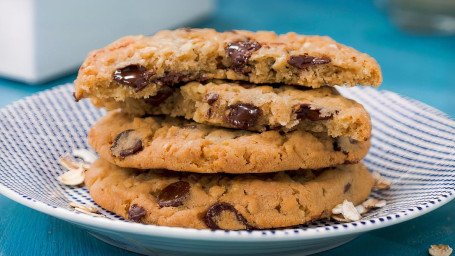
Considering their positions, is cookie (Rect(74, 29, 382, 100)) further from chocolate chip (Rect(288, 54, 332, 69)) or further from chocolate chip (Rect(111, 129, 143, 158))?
chocolate chip (Rect(111, 129, 143, 158))

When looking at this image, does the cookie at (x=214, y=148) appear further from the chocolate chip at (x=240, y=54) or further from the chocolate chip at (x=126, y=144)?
the chocolate chip at (x=240, y=54)

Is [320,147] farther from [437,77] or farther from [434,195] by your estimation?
[437,77]

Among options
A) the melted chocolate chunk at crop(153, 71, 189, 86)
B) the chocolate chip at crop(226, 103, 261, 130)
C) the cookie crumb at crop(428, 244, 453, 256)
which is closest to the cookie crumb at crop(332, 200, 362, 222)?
the cookie crumb at crop(428, 244, 453, 256)

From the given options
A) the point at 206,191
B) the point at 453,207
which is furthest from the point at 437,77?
the point at 206,191

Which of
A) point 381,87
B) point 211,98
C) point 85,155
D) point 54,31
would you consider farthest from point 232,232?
point 381,87

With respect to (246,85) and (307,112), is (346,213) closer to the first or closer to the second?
(307,112)

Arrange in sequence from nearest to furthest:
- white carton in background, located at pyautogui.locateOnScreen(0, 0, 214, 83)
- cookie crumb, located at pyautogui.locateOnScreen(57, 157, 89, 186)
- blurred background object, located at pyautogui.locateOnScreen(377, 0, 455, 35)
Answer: cookie crumb, located at pyautogui.locateOnScreen(57, 157, 89, 186) → white carton in background, located at pyautogui.locateOnScreen(0, 0, 214, 83) → blurred background object, located at pyautogui.locateOnScreen(377, 0, 455, 35)

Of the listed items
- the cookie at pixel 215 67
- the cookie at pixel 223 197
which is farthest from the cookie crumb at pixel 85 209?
the cookie at pixel 215 67
